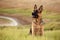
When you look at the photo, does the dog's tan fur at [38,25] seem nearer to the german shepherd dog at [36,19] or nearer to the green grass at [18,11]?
A: the german shepherd dog at [36,19]

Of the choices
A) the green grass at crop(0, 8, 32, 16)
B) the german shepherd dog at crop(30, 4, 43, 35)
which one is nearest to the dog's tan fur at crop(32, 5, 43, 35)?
the german shepherd dog at crop(30, 4, 43, 35)

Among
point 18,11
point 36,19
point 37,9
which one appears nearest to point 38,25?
point 36,19

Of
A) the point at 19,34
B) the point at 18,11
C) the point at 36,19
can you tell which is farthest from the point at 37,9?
the point at 19,34

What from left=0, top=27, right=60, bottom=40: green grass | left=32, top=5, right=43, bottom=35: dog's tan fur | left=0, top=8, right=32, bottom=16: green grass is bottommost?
left=0, top=27, right=60, bottom=40: green grass

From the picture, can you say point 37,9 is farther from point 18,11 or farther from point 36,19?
point 18,11

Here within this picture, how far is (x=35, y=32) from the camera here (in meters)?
2.13

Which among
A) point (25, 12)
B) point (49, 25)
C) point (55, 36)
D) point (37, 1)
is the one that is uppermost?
point (37, 1)

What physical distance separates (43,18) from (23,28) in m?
0.31

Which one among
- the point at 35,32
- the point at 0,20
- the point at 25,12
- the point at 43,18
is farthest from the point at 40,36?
the point at 0,20

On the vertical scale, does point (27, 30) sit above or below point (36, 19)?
below

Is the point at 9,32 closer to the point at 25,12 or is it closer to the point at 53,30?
the point at 25,12

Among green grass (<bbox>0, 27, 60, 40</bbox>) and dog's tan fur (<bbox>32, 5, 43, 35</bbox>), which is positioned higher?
dog's tan fur (<bbox>32, 5, 43, 35</bbox>)

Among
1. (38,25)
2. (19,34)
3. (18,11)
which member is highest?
(18,11)

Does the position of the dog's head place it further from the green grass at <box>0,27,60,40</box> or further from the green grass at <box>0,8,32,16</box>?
the green grass at <box>0,27,60,40</box>
